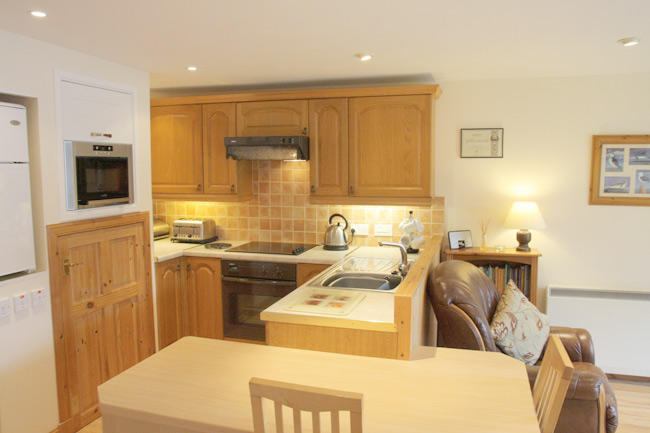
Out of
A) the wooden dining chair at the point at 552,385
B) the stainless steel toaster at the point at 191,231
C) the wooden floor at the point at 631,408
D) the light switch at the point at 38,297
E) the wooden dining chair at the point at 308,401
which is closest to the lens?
the wooden dining chair at the point at 308,401

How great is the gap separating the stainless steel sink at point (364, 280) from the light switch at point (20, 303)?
1.71m

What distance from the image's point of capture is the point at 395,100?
3.78 metres

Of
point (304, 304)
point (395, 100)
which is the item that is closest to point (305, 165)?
point (395, 100)

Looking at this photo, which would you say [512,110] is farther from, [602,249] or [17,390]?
[17,390]

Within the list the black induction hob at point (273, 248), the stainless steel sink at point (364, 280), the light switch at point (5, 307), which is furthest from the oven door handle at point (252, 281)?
the light switch at point (5, 307)

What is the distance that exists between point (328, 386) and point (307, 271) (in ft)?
6.79

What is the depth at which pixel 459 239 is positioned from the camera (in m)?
4.00

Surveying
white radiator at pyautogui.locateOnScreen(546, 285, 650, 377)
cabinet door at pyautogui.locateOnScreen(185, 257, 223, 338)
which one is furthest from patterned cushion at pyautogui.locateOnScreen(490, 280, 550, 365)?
cabinet door at pyautogui.locateOnScreen(185, 257, 223, 338)

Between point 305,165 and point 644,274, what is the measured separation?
9.56ft

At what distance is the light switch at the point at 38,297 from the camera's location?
2.62 m

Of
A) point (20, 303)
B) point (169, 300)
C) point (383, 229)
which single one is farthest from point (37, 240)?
point (383, 229)

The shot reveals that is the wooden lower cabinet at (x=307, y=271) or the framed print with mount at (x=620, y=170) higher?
the framed print with mount at (x=620, y=170)

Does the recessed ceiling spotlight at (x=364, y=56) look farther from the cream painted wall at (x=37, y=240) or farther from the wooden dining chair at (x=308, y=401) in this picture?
the wooden dining chair at (x=308, y=401)

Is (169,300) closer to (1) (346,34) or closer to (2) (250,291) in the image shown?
(2) (250,291)
